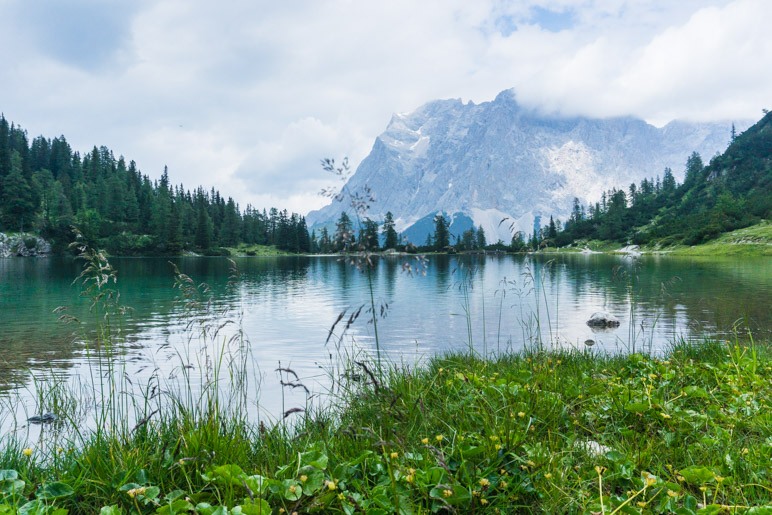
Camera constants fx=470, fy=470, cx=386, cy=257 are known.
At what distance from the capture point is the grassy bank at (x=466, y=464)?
3.50 m

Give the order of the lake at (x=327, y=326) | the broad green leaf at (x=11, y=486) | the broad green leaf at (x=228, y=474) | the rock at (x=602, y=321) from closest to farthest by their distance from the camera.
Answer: the broad green leaf at (x=11, y=486), the broad green leaf at (x=228, y=474), the lake at (x=327, y=326), the rock at (x=602, y=321)

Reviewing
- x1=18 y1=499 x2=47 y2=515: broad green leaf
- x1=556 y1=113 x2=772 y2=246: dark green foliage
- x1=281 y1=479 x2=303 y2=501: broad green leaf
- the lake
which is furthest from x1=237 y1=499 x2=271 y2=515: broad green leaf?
x1=556 y1=113 x2=772 y2=246: dark green foliage

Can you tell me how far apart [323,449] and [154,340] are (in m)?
19.4

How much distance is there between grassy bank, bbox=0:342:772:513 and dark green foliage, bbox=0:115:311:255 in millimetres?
147194

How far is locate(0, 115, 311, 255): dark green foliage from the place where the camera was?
481ft

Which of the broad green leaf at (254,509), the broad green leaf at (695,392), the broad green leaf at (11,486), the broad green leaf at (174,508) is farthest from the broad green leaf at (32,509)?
the broad green leaf at (695,392)

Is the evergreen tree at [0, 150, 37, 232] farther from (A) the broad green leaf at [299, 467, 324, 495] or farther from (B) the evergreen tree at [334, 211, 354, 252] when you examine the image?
(A) the broad green leaf at [299, 467, 324, 495]

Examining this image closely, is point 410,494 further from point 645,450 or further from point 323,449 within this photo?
point 645,450

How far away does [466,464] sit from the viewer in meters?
3.89

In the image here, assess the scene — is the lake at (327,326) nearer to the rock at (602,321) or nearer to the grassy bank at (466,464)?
the rock at (602,321)

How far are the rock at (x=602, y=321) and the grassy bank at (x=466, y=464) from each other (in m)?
19.7

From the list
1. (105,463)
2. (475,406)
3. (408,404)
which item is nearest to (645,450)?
(475,406)

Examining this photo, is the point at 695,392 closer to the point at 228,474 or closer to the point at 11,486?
the point at 228,474

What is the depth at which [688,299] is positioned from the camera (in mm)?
32188
